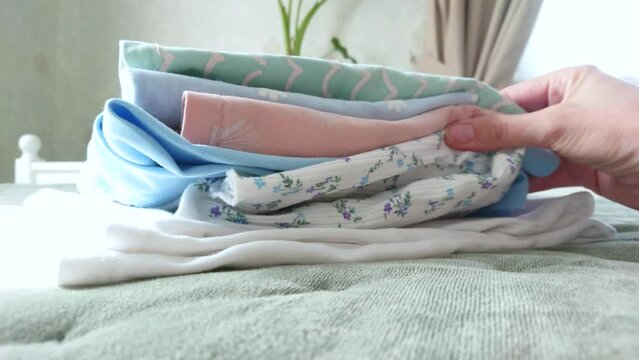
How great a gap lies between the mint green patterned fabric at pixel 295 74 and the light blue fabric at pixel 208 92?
16 mm

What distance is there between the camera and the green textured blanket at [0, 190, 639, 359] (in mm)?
302

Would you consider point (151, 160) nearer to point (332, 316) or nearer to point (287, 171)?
point (287, 171)

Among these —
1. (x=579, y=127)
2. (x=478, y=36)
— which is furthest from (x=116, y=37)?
(x=579, y=127)

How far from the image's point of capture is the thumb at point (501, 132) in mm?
666

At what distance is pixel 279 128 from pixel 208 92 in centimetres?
8

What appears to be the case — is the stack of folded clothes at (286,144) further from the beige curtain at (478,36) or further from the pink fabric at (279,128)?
the beige curtain at (478,36)

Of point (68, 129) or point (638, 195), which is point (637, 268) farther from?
point (68, 129)

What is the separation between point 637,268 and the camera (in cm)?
55

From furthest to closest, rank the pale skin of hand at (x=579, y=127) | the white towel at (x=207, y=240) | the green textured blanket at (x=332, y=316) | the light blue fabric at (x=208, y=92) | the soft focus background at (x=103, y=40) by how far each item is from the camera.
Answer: the soft focus background at (x=103, y=40) < the pale skin of hand at (x=579, y=127) < the light blue fabric at (x=208, y=92) < the white towel at (x=207, y=240) < the green textured blanket at (x=332, y=316)

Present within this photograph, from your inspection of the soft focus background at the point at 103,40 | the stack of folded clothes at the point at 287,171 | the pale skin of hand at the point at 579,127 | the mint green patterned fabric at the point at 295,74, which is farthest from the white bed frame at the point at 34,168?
the pale skin of hand at the point at 579,127

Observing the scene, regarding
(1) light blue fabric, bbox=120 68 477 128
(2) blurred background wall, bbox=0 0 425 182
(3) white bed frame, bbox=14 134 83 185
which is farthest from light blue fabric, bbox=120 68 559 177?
(2) blurred background wall, bbox=0 0 425 182

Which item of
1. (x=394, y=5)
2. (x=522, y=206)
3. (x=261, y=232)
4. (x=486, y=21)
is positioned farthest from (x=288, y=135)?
(x=394, y=5)

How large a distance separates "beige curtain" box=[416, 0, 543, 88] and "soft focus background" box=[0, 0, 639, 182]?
102 mm

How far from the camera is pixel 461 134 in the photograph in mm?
668
